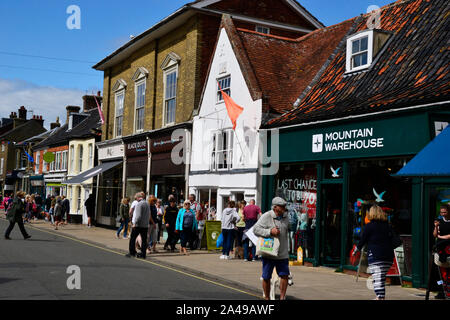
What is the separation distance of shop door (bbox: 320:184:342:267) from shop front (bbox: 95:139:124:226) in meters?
A: 16.5

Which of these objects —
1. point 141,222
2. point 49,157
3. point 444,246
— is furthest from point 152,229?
point 49,157

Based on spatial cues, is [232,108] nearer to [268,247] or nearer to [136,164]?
[268,247]

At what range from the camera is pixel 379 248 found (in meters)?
8.45

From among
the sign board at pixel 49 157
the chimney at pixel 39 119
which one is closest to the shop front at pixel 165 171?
the sign board at pixel 49 157

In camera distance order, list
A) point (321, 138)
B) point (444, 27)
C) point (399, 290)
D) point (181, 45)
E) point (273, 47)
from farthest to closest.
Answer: point (181, 45)
point (273, 47)
point (321, 138)
point (444, 27)
point (399, 290)

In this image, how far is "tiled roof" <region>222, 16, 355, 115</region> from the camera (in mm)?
18094

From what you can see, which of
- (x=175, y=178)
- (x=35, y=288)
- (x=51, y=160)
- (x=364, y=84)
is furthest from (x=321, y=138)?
(x=51, y=160)

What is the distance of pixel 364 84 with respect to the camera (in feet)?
49.0

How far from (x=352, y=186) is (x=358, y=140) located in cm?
127

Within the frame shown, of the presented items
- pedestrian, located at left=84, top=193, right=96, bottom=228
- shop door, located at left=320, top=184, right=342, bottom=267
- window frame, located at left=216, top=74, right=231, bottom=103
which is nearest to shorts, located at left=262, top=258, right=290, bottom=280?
shop door, located at left=320, top=184, right=342, bottom=267

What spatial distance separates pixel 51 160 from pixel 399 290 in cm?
3509

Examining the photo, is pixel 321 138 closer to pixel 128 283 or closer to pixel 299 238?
pixel 299 238

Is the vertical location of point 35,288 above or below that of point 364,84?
below

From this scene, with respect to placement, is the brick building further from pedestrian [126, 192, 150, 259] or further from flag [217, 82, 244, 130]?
pedestrian [126, 192, 150, 259]
